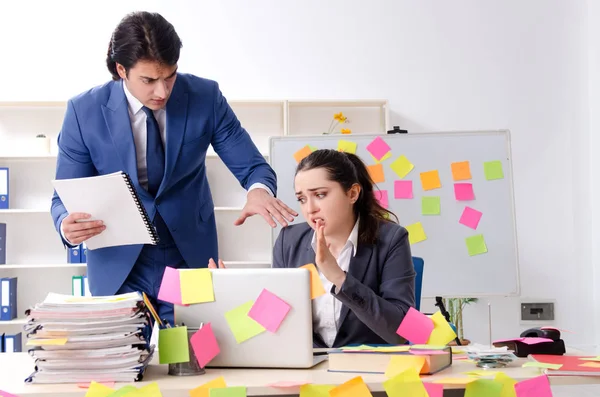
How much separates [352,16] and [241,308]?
3.39 m

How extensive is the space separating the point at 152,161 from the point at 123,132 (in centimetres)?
11

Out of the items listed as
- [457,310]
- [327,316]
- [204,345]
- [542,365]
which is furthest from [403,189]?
[204,345]

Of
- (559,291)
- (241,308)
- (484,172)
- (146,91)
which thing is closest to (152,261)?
(146,91)

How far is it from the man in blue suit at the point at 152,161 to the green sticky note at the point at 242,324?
18.2 inches

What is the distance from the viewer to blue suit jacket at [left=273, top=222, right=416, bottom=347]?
1.72 meters

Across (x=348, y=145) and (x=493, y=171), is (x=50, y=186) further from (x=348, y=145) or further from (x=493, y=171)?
(x=493, y=171)

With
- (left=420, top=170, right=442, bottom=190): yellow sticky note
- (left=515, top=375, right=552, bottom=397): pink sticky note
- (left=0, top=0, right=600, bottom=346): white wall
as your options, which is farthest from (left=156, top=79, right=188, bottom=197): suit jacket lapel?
(left=0, top=0, right=600, bottom=346): white wall

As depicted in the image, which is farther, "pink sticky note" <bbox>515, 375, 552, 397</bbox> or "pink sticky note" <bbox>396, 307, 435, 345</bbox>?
"pink sticky note" <bbox>396, 307, 435, 345</bbox>

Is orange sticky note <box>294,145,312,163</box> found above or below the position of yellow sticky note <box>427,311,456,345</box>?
above

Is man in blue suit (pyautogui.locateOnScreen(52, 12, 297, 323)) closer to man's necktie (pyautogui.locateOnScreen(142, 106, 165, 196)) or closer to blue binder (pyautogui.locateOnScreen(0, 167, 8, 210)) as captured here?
man's necktie (pyautogui.locateOnScreen(142, 106, 165, 196))

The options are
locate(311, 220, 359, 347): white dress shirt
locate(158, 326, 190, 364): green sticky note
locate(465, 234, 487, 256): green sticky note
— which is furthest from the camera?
locate(465, 234, 487, 256): green sticky note

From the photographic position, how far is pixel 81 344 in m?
1.32

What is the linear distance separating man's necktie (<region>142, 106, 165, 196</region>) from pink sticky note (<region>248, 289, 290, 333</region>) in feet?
2.31

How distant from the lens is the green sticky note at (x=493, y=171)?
359cm
